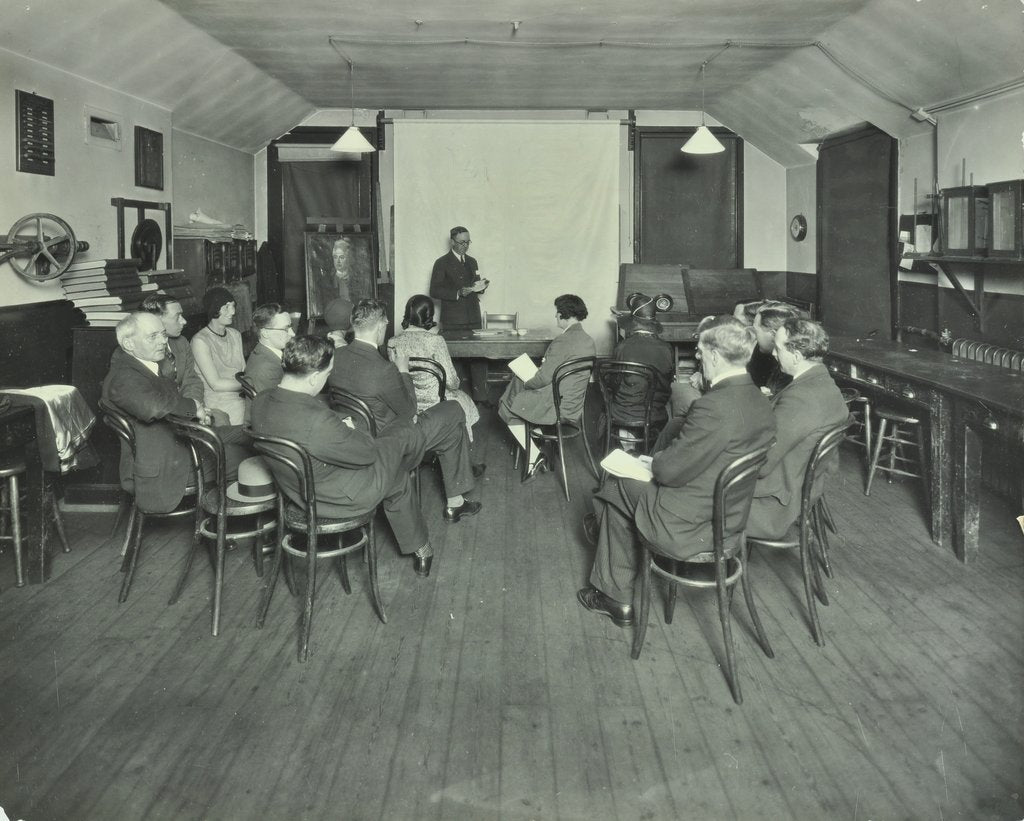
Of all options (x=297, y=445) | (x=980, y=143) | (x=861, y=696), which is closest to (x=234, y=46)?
(x=297, y=445)

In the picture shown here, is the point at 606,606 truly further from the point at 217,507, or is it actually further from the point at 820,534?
the point at 217,507

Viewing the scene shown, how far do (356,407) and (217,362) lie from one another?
140 centimetres

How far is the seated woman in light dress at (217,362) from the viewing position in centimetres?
463

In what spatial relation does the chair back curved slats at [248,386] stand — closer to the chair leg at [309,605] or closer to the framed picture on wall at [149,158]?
the chair leg at [309,605]

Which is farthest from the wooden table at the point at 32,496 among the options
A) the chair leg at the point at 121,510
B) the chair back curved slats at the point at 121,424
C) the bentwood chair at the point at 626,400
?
the bentwood chair at the point at 626,400

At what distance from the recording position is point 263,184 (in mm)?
9422

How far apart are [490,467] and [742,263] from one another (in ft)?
16.9

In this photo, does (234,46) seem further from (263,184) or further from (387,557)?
(387,557)

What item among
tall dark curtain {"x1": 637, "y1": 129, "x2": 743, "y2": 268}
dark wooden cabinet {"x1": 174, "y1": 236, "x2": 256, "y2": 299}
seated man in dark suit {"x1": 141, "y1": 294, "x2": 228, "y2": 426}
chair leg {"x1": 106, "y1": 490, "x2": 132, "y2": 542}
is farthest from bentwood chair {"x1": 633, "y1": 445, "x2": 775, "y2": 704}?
tall dark curtain {"x1": 637, "y1": 129, "x2": 743, "y2": 268}

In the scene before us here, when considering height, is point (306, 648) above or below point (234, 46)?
below

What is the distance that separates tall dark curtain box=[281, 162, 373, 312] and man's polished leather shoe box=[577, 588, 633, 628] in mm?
6766

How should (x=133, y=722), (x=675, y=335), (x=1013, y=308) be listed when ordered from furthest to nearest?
(x=675, y=335)
(x=1013, y=308)
(x=133, y=722)

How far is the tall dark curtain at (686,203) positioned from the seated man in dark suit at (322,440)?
6809 mm

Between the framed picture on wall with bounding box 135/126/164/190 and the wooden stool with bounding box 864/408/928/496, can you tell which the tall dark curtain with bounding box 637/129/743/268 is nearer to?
the wooden stool with bounding box 864/408/928/496
